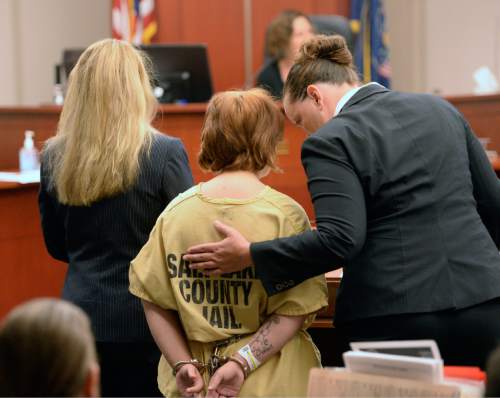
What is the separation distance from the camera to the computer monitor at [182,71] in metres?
5.73

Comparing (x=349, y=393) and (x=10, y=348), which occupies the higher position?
(x=10, y=348)

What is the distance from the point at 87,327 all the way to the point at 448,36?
7.11m

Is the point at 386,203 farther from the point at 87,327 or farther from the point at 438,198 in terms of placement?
the point at 87,327

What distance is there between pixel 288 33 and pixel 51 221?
3.54 meters

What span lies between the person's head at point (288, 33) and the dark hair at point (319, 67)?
3.67 m

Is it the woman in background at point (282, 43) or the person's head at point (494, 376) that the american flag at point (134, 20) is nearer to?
the woman in background at point (282, 43)

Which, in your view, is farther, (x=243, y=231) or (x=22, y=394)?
(x=243, y=231)

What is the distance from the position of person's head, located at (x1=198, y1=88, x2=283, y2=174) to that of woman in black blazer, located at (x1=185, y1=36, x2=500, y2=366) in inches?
5.1

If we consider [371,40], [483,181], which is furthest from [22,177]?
[371,40]

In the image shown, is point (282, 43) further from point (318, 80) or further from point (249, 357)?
point (249, 357)

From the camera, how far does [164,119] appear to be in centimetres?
509

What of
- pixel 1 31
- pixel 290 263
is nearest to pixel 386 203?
pixel 290 263

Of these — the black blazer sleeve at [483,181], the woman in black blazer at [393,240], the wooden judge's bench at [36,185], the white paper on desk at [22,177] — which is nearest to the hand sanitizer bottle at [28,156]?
Result: the wooden judge's bench at [36,185]

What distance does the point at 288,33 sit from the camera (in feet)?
19.0
